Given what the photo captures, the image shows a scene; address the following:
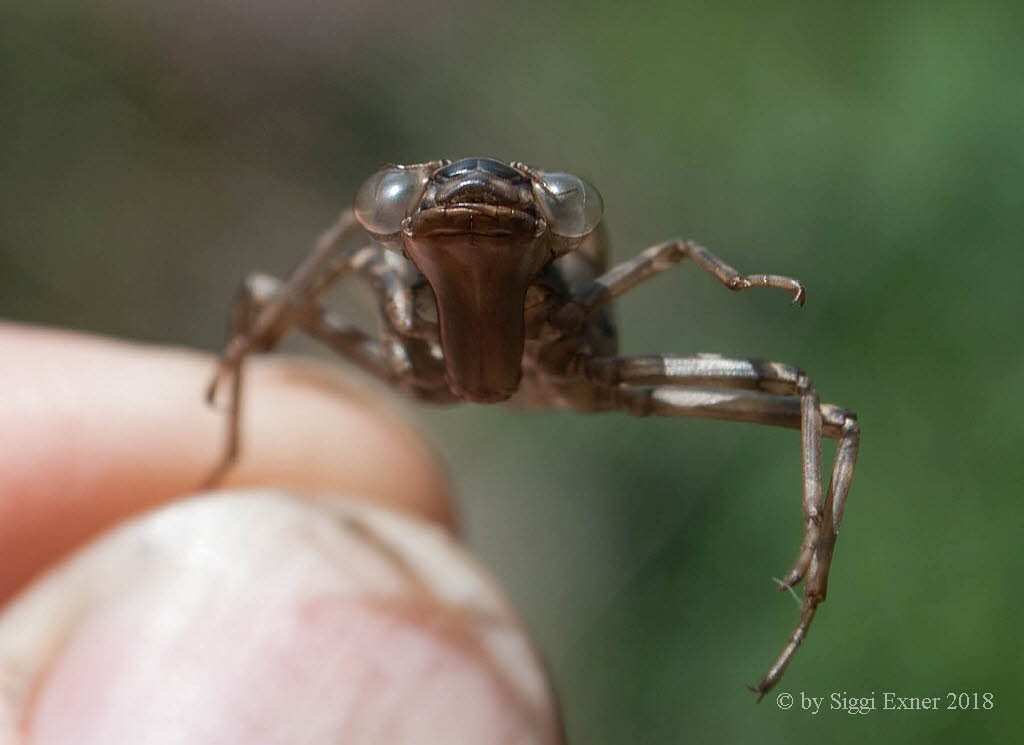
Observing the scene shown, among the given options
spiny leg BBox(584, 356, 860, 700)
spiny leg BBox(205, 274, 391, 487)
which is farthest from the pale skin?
spiny leg BBox(584, 356, 860, 700)

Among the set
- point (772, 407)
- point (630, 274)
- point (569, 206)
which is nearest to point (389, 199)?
point (569, 206)

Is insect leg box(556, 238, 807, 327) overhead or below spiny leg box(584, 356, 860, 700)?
overhead

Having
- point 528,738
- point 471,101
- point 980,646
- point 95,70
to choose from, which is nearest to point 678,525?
point 980,646

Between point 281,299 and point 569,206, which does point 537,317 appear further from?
point 281,299

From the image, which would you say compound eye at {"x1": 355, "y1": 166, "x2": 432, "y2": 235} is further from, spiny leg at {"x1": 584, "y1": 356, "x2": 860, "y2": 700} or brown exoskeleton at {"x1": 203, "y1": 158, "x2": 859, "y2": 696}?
spiny leg at {"x1": 584, "y1": 356, "x2": 860, "y2": 700}

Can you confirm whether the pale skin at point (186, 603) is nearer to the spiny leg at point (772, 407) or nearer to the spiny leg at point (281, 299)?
the spiny leg at point (281, 299)

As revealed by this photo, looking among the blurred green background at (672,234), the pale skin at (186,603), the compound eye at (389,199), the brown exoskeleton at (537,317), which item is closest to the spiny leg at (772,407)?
the brown exoskeleton at (537,317)

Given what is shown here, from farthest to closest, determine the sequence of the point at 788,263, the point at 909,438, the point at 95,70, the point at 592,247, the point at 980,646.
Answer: the point at 95,70, the point at 788,263, the point at 909,438, the point at 980,646, the point at 592,247

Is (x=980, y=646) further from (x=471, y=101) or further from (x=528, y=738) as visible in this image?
(x=471, y=101)
